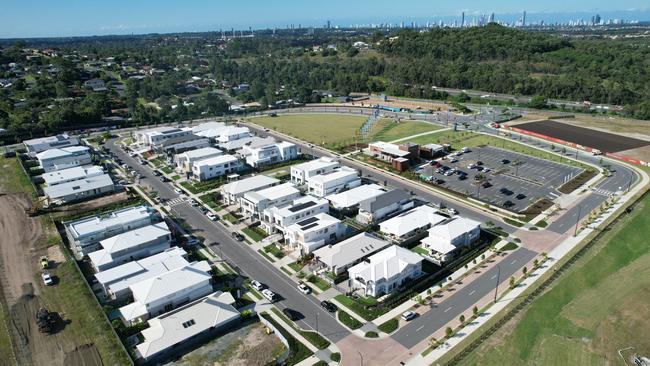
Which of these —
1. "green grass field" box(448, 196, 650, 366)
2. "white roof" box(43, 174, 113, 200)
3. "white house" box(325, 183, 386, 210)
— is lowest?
"green grass field" box(448, 196, 650, 366)

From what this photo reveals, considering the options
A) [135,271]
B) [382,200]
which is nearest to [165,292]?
[135,271]

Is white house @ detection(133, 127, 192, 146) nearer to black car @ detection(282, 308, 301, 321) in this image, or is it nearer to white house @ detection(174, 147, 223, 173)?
white house @ detection(174, 147, 223, 173)

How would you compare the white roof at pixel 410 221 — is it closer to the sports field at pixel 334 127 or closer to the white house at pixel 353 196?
the white house at pixel 353 196

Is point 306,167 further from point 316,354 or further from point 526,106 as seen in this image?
point 526,106

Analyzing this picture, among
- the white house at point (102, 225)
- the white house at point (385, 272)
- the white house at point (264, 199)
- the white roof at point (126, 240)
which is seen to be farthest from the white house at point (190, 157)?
the white house at point (385, 272)

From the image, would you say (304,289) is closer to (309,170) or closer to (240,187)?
(240,187)

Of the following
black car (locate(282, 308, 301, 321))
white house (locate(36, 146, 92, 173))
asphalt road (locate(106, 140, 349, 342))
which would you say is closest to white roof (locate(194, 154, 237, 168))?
asphalt road (locate(106, 140, 349, 342))
